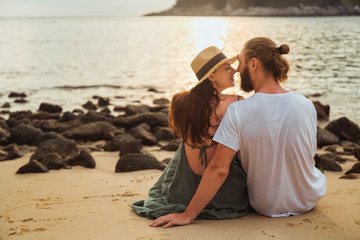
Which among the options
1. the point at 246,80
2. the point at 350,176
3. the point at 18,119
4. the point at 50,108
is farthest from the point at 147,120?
the point at 246,80

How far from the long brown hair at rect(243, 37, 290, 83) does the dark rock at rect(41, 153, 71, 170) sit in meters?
4.27

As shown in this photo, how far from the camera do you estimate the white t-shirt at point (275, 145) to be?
12.6ft

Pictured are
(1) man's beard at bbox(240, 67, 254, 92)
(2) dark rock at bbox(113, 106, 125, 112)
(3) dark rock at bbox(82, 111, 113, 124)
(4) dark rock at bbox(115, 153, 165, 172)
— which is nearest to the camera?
(1) man's beard at bbox(240, 67, 254, 92)

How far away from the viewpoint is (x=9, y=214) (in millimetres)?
4621

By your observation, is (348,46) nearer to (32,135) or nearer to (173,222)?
(32,135)

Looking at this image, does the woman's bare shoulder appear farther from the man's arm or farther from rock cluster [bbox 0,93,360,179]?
rock cluster [bbox 0,93,360,179]

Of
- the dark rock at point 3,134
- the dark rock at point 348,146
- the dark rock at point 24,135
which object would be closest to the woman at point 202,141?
the dark rock at point 348,146

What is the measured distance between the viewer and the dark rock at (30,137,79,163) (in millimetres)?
7703

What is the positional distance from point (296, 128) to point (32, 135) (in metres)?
7.21

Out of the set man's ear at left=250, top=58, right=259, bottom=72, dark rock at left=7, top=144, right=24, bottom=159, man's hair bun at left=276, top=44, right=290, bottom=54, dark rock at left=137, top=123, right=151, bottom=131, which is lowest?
dark rock at left=7, top=144, right=24, bottom=159

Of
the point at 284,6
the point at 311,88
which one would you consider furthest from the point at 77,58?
the point at 284,6

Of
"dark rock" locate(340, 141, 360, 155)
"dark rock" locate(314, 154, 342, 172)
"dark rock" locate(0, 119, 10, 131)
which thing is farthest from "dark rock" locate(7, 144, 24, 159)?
"dark rock" locate(340, 141, 360, 155)

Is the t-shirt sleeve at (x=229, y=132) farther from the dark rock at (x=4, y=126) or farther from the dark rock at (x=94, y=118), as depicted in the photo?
the dark rock at (x=4, y=126)

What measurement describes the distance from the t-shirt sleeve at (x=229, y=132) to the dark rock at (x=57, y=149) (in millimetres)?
4624
